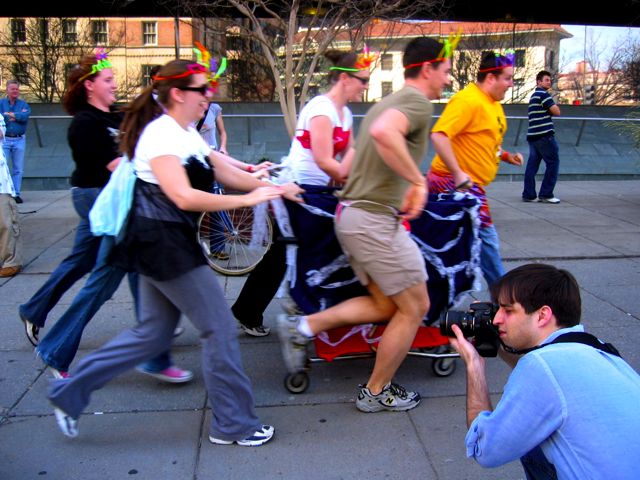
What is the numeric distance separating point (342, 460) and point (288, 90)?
7614mm

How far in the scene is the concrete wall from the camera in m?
12.8

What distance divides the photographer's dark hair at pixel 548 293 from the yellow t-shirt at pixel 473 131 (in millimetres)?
2244

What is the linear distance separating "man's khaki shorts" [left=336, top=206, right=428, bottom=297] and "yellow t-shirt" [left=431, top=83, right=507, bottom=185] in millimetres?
1152

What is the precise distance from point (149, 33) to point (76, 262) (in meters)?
24.4

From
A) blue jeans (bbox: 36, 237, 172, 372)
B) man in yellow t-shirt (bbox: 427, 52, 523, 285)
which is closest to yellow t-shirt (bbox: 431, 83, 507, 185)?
man in yellow t-shirt (bbox: 427, 52, 523, 285)

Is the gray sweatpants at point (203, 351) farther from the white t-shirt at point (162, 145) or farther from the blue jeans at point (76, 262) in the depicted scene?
the blue jeans at point (76, 262)

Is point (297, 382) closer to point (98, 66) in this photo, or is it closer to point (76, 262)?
point (76, 262)

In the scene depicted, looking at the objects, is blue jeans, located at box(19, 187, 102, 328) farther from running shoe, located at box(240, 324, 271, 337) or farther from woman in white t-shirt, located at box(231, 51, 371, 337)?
running shoe, located at box(240, 324, 271, 337)

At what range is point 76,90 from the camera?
3885 mm

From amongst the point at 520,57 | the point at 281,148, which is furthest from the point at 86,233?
the point at 520,57

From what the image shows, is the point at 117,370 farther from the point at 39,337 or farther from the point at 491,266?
the point at 491,266

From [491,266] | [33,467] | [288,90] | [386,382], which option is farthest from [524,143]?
[33,467]

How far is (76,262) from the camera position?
4.02m

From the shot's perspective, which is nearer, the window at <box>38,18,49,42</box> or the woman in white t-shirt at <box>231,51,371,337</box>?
the woman in white t-shirt at <box>231,51,371,337</box>
